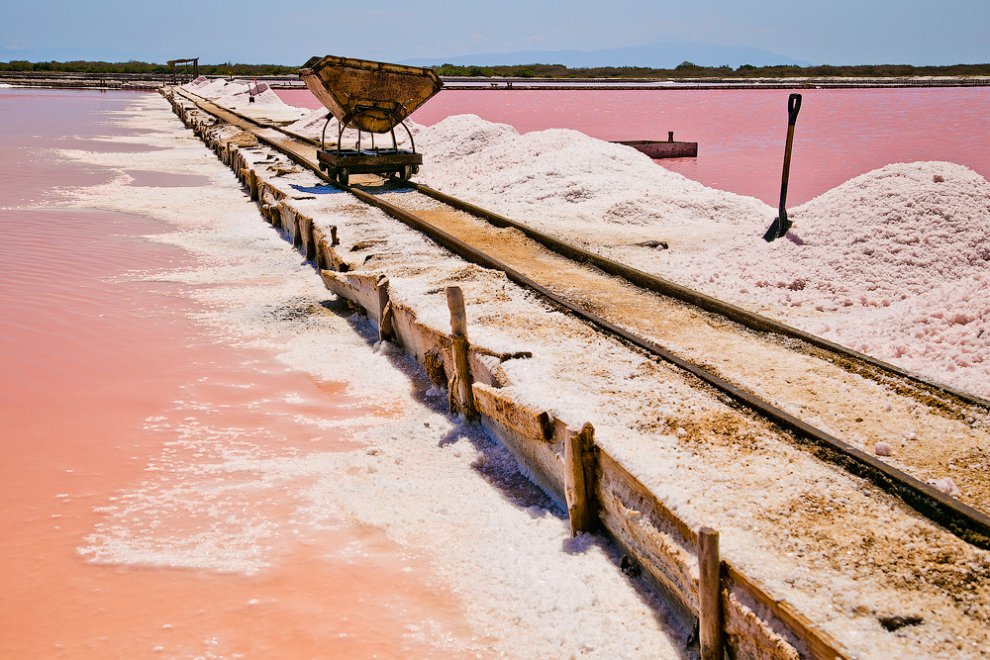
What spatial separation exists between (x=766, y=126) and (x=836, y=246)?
23.9 m

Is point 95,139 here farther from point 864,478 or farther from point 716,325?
point 864,478

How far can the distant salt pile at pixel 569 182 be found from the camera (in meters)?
12.2

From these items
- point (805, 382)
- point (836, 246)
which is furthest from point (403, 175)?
point (805, 382)

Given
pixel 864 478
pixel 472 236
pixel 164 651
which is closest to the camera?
pixel 164 651

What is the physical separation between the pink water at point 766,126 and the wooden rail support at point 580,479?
12.0 metres

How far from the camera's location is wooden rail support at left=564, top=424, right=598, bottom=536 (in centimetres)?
394

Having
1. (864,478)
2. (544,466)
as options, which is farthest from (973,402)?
(544,466)

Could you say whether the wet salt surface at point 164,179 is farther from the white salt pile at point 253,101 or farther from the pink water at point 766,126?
the pink water at point 766,126

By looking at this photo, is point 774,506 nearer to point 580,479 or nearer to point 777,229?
point 580,479

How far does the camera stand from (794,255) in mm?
8461

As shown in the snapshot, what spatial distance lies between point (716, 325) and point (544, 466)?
8.20 feet

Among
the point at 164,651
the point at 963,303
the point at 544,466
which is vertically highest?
the point at 963,303

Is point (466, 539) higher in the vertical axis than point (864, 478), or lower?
lower

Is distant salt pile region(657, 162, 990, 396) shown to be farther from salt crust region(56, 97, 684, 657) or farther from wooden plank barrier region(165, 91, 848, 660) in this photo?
salt crust region(56, 97, 684, 657)
